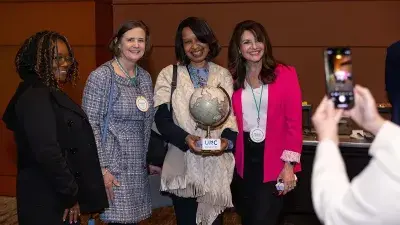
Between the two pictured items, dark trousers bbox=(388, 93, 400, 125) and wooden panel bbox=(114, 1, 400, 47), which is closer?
dark trousers bbox=(388, 93, 400, 125)

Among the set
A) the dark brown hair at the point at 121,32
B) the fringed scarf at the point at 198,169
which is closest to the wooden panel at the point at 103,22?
the dark brown hair at the point at 121,32

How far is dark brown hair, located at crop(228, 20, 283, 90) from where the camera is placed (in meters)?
3.28

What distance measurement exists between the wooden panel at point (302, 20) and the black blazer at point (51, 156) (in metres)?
3.40

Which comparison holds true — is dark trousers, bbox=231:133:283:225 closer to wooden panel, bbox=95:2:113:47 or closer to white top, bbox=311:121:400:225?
white top, bbox=311:121:400:225

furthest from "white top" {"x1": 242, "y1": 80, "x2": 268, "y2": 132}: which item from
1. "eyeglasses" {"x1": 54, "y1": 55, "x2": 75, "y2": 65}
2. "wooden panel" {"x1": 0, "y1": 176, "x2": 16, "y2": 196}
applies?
"wooden panel" {"x1": 0, "y1": 176, "x2": 16, "y2": 196}

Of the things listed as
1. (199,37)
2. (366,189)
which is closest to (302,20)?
(199,37)

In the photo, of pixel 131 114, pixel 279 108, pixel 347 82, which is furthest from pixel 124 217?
pixel 347 82

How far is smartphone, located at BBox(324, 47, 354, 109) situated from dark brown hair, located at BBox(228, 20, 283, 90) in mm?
1630

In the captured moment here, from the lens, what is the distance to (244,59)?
3391 mm

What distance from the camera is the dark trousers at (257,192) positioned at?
3227 millimetres

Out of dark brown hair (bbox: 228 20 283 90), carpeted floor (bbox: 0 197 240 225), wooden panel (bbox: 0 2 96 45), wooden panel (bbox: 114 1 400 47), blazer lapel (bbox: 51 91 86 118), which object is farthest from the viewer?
wooden panel (bbox: 0 2 96 45)

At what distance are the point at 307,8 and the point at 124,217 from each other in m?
3.42

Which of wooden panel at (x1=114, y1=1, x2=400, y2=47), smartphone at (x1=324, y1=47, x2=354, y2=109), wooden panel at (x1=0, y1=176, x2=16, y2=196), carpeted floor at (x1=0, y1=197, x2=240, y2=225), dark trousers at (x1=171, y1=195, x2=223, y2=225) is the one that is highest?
wooden panel at (x1=114, y1=1, x2=400, y2=47)

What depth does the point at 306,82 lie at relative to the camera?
5.75 m
